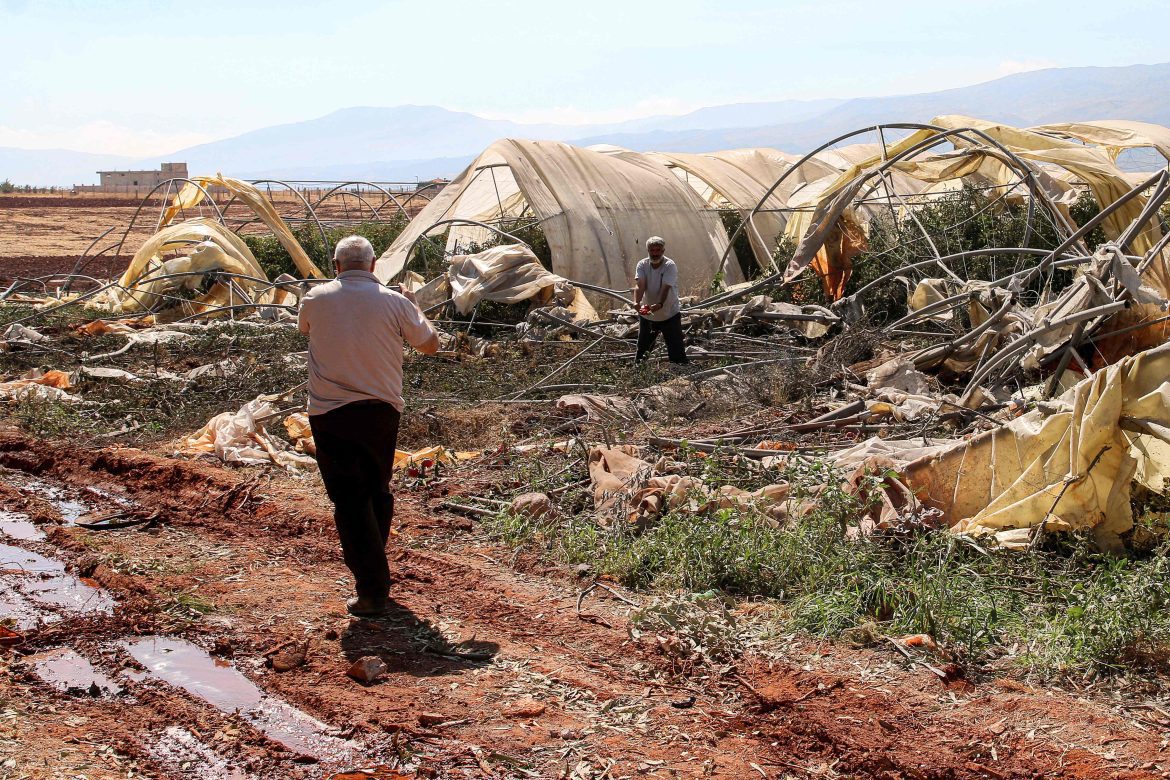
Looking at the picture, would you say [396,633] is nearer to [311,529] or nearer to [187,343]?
[311,529]

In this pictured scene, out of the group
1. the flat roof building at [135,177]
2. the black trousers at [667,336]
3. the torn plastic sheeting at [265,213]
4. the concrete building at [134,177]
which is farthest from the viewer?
the flat roof building at [135,177]

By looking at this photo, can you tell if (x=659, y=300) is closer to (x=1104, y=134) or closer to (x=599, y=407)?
(x=599, y=407)

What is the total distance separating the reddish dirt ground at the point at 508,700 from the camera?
326 cm

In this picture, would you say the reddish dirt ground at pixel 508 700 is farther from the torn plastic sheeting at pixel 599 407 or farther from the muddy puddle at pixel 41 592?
the torn plastic sheeting at pixel 599 407

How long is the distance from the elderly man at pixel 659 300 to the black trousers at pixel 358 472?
5535 millimetres

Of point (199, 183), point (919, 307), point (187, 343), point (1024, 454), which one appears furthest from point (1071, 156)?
point (199, 183)

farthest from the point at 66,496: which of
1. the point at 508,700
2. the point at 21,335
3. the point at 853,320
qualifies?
the point at 853,320

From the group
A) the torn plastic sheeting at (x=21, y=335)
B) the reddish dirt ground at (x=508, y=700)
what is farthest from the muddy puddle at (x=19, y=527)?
the torn plastic sheeting at (x=21, y=335)

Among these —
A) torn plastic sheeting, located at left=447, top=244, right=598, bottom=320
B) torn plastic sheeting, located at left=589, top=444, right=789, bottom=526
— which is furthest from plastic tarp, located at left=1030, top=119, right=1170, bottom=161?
torn plastic sheeting, located at left=589, top=444, right=789, bottom=526

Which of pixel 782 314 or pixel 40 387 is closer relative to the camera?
→ pixel 40 387

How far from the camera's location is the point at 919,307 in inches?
396

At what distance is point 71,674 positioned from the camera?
12.8ft

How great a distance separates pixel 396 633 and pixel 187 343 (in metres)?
8.23

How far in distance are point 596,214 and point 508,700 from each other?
40.5 ft
